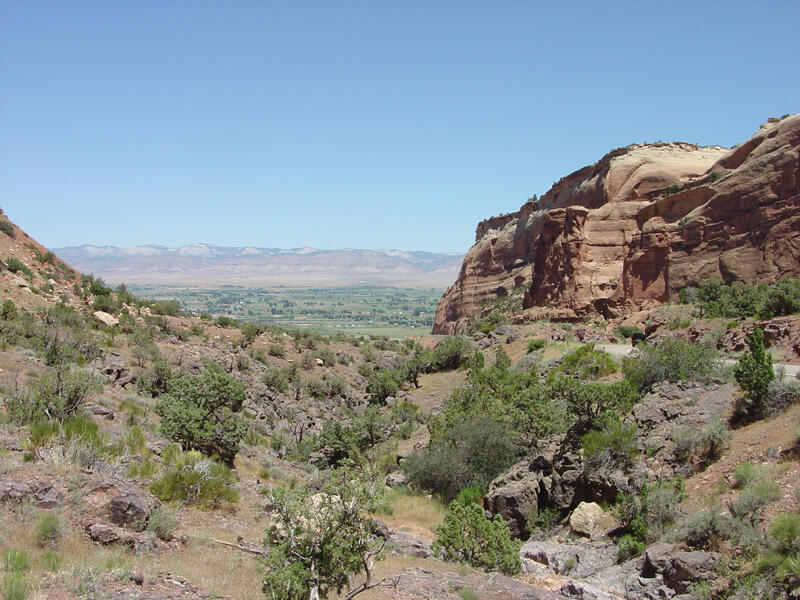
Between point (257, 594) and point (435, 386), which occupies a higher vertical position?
point (257, 594)

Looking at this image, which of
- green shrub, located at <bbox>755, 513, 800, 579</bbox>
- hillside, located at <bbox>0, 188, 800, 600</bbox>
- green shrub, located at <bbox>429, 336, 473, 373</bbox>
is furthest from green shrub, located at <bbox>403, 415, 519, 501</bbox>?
green shrub, located at <bbox>429, 336, 473, 373</bbox>

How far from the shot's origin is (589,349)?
26094mm

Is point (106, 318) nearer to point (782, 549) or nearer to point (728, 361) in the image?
point (728, 361)

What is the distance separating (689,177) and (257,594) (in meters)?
48.9

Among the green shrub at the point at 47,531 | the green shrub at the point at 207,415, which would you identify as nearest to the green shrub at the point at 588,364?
the green shrub at the point at 207,415

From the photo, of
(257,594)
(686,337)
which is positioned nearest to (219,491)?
(257,594)

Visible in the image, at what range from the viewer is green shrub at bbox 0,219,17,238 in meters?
37.3

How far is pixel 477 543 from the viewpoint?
10.4 metres

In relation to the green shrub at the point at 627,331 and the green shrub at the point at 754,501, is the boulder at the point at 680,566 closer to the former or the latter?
the green shrub at the point at 754,501

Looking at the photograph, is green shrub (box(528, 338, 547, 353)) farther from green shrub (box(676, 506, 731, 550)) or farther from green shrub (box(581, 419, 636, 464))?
green shrub (box(676, 506, 731, 550))

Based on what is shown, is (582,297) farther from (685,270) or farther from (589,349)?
(589,349)

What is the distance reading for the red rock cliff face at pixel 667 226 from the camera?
3438 cm

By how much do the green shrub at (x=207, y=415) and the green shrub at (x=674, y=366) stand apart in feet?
37.2

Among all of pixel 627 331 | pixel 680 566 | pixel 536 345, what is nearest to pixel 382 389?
pixel 536 345
